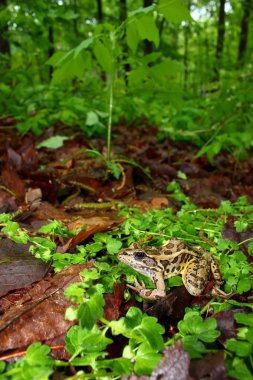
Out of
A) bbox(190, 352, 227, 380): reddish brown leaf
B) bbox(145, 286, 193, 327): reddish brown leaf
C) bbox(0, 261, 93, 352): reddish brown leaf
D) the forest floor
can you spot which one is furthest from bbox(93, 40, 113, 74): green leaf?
bbox(190, 352, 227, 380): reddish brown leaf

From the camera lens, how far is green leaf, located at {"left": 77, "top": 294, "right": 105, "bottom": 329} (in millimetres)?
1626

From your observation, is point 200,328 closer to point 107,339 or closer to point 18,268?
point 107,339

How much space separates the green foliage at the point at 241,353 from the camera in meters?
1.40

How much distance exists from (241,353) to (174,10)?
333 centimetres

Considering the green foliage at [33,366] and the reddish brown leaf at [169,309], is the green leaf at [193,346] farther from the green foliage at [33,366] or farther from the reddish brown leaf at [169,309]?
the green foliage at [33,366]

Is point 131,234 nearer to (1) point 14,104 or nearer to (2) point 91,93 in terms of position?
(1) point 14,104

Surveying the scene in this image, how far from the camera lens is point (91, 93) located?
828 cm

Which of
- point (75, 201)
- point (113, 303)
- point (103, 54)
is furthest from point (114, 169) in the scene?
point (113, 303)


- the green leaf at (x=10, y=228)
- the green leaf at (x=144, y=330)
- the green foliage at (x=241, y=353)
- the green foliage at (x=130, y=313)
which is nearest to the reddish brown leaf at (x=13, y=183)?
the green foliage at (x=130, y=313)

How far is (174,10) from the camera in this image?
3498 mm

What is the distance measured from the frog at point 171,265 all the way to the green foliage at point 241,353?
0.44m

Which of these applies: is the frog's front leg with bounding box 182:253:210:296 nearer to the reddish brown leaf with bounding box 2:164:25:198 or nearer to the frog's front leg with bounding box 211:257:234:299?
the frog's front leg with bounding box 211:257:234:299

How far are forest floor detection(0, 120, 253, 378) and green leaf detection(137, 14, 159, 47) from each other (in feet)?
5.17

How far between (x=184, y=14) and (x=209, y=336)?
3148 millimetres
